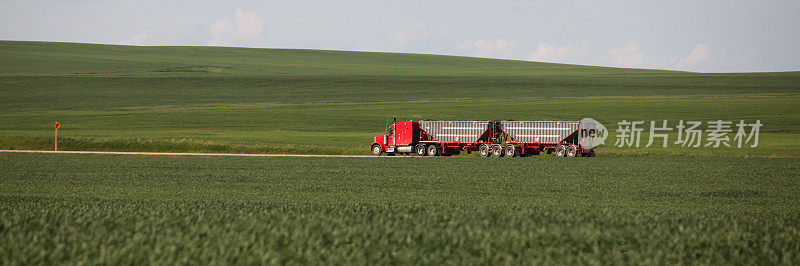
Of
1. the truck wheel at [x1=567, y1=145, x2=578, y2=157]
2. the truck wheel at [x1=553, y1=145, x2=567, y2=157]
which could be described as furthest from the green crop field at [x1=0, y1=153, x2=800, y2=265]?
the truck wheel at [x1=553, y1=145, x2=567, y2=157]

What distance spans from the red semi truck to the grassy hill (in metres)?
3.61

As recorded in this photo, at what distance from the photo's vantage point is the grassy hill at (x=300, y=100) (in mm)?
53694

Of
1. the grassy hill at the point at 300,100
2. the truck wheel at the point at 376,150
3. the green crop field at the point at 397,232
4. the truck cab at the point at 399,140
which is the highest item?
the grassy hill at the point at 300,100

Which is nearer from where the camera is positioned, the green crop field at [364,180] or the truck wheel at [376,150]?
the green crop field at [364,180]

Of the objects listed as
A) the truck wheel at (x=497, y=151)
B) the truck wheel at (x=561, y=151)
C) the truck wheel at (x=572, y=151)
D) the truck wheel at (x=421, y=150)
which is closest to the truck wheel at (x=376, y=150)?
the truck wheel at (x=421, y=150)

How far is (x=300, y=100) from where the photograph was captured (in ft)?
265

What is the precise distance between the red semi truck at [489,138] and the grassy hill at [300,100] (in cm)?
361

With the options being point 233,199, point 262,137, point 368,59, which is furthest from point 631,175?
point 368,59

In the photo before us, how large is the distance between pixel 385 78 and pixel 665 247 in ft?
301

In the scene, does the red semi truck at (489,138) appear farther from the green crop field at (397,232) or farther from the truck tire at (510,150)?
the green crop field at (397,232)

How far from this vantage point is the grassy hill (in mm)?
53694

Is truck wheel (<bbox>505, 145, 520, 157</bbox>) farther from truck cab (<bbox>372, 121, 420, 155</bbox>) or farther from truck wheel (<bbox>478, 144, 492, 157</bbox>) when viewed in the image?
truck cab (<bbox>372, 121, 420, 155</bbox>)

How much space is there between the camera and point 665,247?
8.73 meters

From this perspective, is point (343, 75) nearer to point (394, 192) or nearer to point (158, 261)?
point (394, 192)
